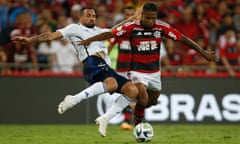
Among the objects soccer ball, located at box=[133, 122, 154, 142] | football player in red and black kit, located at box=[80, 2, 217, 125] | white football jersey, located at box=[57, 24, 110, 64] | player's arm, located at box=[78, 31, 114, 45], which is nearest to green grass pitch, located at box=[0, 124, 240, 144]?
soccer ball, located at box=[133, 122, 154, 142]

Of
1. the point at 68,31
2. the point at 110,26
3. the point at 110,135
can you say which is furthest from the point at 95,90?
the point at 110,26

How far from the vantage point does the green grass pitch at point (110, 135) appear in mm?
13195

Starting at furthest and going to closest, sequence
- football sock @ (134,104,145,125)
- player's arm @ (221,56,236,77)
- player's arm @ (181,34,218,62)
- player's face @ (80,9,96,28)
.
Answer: player's arm @ (221,56,236,77) < player's face @ (80,9,96,28) < football sock @ (134,104,145,125) < player's arm @ (181,34,218,62)

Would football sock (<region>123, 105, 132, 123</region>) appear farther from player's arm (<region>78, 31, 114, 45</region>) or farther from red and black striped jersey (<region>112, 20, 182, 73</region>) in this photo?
player's arm (<region>78, 31, 114, 45</region>)

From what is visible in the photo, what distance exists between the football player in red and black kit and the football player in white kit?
25 cm

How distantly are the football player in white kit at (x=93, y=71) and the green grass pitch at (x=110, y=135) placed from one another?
704 mm

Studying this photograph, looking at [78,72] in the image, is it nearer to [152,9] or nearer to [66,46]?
[66,46]

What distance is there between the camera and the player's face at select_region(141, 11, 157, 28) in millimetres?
12516

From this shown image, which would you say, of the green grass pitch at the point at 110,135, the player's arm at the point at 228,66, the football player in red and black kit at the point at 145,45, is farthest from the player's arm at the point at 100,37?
the player's arm at the point at 228,66

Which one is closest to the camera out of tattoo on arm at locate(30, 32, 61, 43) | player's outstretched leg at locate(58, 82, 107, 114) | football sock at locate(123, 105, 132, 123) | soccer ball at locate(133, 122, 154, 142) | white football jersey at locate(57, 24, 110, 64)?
soccer ball at locate(133, 122, 154, 142)

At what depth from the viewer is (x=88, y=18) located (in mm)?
14367

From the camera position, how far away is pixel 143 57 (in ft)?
42.6

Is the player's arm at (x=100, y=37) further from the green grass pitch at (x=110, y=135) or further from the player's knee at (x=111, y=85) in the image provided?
the green grass pitch at (x=110, y=135)

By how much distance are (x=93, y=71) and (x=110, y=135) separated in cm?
193
